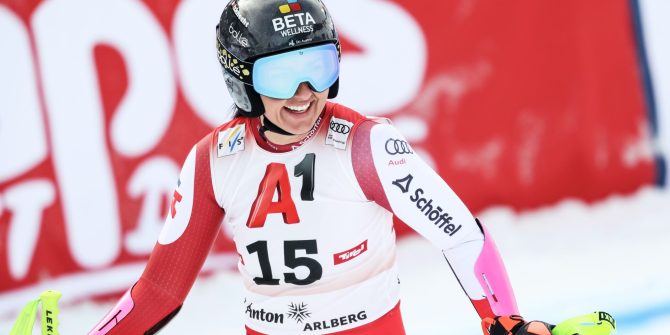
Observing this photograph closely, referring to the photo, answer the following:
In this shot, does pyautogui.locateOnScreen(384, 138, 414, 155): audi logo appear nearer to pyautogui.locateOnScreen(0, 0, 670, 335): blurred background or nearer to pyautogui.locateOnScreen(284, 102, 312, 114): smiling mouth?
pyautogui.locateOnScreen(284, 102, 312, 114): smiling mouth

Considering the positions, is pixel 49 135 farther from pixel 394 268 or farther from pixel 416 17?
pixel 394 268

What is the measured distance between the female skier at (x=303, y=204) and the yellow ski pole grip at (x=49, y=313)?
0.38ft

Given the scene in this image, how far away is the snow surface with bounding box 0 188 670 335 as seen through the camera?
15.5ft

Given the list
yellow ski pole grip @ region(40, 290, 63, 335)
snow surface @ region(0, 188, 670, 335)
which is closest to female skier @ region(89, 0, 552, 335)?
yellow ski pole grip @ region(40, 290, 63, 335)

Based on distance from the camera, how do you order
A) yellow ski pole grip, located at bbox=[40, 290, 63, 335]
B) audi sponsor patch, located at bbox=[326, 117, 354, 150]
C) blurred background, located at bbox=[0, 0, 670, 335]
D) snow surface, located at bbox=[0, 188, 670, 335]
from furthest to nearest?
blurred background, located at bbox=[0, 0, 670, 335] < snow surface, located at bbox=[0, 188, 670, 335] < yellow ski pole grip, located at bbox=[40, 290, 63, 335] < audi sponsor patch, located at bbox=[326, 117, 354, 150]

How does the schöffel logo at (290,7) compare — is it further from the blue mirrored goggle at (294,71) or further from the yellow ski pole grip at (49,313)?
the yellow ski pole grip at (49,313)

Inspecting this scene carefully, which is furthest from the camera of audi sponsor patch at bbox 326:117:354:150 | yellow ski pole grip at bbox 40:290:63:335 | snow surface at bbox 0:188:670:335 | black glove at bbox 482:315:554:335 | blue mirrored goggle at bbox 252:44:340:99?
snow surface at bbox 0:188:670:335

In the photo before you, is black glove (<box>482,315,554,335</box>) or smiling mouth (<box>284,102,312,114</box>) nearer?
black glove (<box>482,315,554,335</box>)

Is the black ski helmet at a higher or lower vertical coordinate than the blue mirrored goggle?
higher

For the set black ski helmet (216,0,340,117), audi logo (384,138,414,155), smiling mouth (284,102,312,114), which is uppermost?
black ski helmet (216,0,340,117)

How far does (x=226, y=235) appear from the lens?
207 inches

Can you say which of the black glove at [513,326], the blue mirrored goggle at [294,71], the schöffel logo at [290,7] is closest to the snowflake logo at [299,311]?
the black glove at [513,326]

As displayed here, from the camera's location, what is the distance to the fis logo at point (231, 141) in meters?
2.69

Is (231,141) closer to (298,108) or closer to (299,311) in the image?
(298,108)
